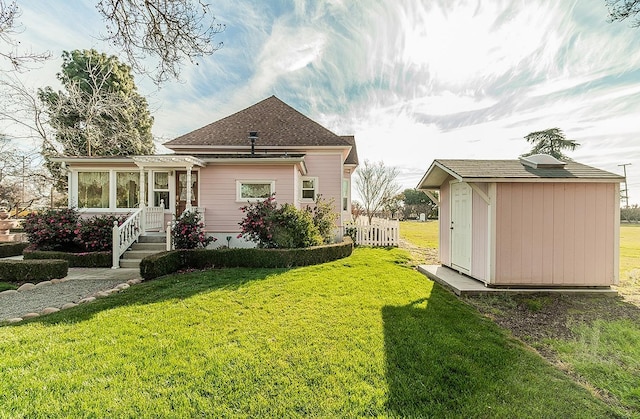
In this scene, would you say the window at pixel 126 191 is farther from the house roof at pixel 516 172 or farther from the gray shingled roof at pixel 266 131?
the house roof at pixel 516 172

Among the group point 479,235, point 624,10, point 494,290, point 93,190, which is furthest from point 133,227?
point 624,10

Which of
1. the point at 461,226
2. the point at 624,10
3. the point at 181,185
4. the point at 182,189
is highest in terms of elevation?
the point at 624,10

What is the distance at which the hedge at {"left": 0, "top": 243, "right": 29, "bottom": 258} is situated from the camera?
10.4 meters

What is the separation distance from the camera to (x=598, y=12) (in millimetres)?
5793

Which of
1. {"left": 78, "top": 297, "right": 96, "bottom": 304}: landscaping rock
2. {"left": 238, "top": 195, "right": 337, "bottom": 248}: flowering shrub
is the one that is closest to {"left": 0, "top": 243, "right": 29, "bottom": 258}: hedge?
{"left": 78, "top": 297, "right": 96, "bottom": 304}: landscaping rock

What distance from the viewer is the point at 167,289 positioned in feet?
19.6

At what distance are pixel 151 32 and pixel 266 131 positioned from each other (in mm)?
9097

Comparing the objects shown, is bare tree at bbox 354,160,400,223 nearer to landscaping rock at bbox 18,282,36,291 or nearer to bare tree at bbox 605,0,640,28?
bare tree at bbox 605,0,640,28

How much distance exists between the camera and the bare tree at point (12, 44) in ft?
15.4

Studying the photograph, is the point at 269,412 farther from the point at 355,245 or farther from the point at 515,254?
the point at 355,245

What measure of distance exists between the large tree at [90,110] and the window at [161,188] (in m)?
9.67

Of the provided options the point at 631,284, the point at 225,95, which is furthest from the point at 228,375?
the point at 225,95

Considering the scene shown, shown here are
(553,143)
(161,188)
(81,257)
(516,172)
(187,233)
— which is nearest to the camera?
(516,172)

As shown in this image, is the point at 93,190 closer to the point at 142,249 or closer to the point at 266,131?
the point at 142,249
